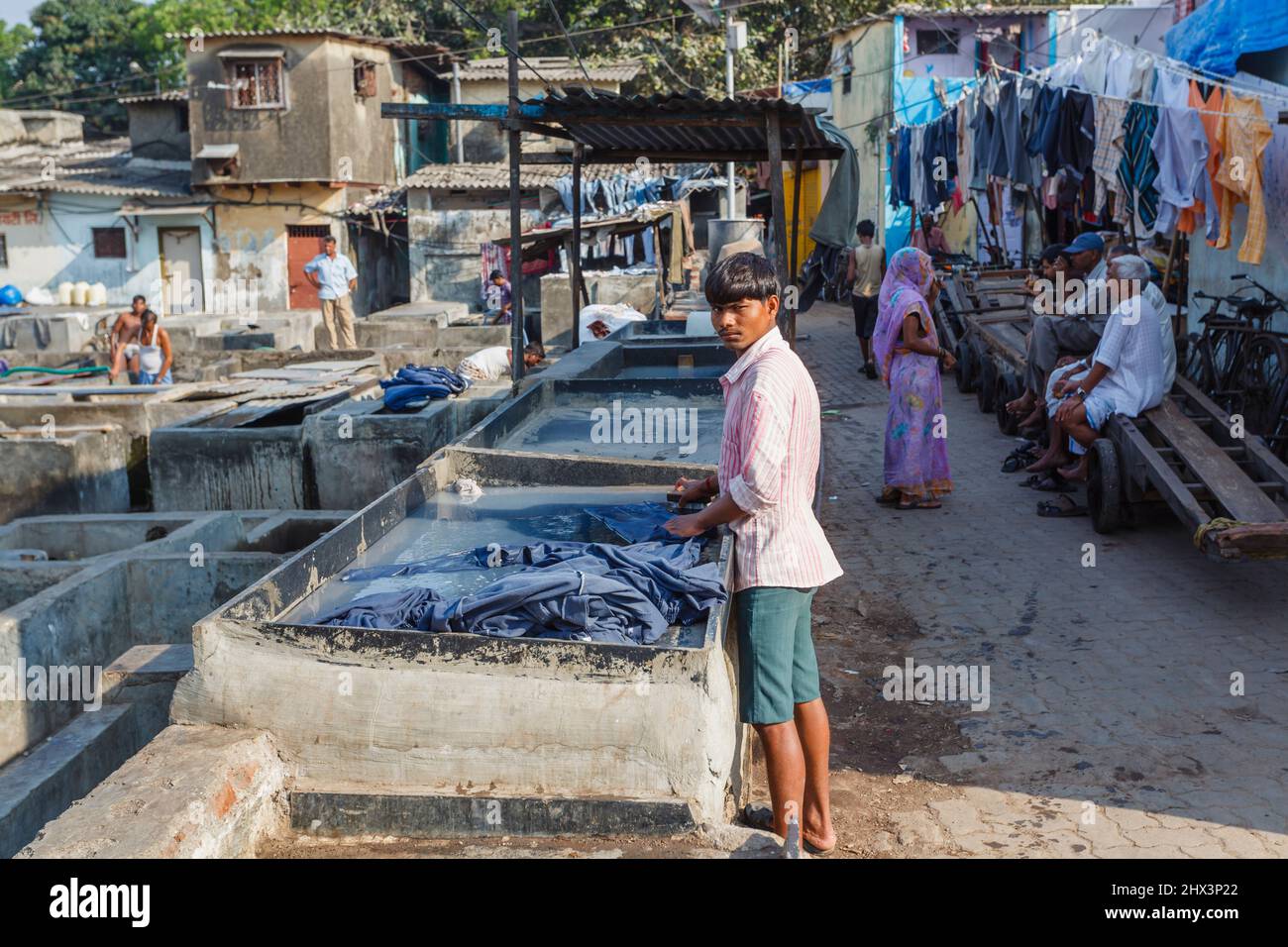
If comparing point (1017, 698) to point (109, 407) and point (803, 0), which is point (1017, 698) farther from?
point (803, 0)

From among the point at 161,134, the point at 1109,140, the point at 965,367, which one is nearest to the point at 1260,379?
the point at 1109,140

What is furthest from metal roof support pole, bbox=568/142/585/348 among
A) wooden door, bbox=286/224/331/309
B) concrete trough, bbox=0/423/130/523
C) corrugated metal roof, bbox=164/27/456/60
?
wooden door, bbox=286/224/331/309

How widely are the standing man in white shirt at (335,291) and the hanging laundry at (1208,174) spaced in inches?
506

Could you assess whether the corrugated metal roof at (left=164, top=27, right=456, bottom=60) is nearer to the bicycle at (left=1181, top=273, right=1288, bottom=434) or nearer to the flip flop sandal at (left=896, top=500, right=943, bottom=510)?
the bicycle at (left=1181, top=273, right=1288, bottom=434)

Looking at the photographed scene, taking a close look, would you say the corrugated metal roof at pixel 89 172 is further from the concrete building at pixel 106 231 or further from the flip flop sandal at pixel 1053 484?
the flip flop sandal at pixel 1053 484

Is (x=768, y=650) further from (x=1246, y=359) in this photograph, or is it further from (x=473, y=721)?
(x=1246, y=359)

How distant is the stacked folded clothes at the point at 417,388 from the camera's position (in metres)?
9.56

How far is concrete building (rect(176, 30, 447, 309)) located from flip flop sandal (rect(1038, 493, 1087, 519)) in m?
23.2

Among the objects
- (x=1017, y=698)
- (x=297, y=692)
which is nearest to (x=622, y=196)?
(x=1017, y=698)

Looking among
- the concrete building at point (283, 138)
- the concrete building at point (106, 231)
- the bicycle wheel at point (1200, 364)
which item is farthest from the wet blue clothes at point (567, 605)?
the concrete building at point (106, 231)

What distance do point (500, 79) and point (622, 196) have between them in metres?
7.86

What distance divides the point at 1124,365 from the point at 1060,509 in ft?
3.52

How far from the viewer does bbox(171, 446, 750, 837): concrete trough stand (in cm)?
341
